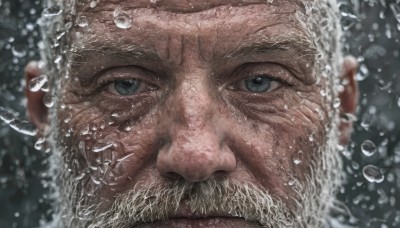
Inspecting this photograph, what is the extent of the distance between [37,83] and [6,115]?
1.00 metres

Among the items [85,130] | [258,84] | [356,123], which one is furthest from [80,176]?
[356,123]

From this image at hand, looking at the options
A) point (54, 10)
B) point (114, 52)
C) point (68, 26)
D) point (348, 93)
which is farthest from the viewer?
point (348, 93)

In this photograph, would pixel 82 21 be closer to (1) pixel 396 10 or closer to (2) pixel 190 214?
(2) pixel 190 214

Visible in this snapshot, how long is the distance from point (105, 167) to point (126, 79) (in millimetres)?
309


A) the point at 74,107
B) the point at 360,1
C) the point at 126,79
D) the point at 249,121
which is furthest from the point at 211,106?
the point at 360,1

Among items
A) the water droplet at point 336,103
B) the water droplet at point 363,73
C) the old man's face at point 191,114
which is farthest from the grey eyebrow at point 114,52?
the water droplet at point 363,73

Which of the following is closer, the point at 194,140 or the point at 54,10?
the point at 194,140

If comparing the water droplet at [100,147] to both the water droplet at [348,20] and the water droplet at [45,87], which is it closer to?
the water droplet at [45,87]

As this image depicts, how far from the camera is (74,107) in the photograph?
309 cm

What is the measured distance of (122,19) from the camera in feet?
9.38

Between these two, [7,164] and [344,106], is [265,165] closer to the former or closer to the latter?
[344,106]

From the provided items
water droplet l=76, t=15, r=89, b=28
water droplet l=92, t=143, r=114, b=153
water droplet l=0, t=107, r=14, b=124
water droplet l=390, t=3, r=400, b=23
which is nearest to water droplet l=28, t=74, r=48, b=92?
water droplet l=76, t=15, r=89, b=28

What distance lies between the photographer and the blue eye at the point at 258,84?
2912mm

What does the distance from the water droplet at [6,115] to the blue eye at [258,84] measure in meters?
1.75
